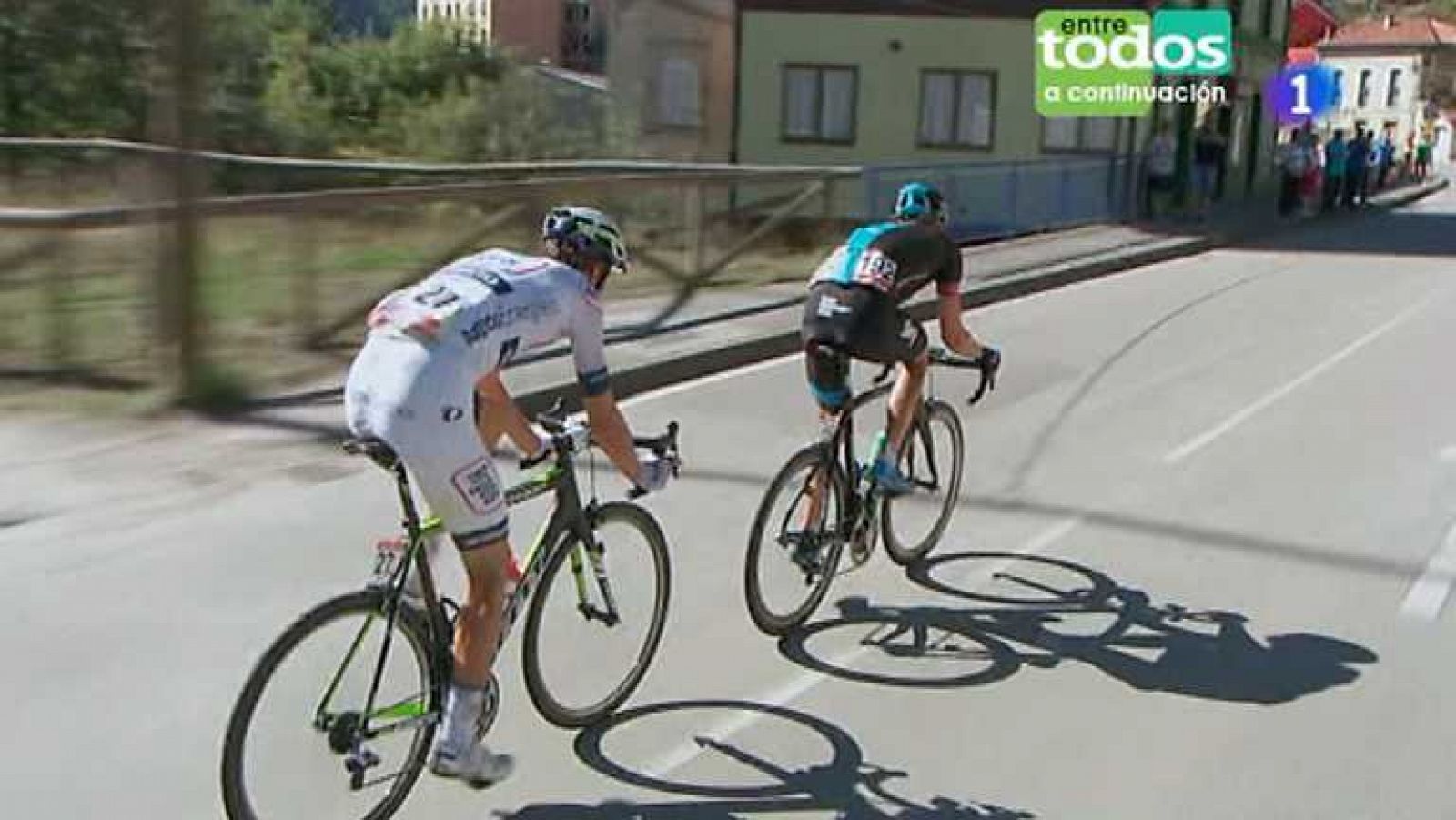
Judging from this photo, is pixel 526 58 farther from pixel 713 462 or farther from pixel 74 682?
pixel 74 682

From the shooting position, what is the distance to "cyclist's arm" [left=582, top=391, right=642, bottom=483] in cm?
392

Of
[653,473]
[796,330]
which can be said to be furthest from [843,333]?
[796,330]

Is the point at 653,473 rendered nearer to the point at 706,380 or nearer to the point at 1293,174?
the point at 706,380

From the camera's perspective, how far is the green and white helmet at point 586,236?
12.7 ft

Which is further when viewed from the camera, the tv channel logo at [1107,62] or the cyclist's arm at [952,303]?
the tv channel logo at [1107,62]

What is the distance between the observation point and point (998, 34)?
28578mm

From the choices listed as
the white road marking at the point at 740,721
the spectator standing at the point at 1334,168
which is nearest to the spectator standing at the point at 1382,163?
the spectator standing at the point at 1334,168

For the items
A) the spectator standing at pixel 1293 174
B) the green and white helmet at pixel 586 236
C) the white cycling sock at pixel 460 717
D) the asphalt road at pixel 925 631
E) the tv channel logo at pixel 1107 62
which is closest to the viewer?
the white cycling sock at pixel 460 717

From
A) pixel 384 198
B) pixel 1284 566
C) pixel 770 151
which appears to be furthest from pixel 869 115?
pixel 1284 566

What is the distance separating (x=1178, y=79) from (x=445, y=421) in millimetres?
28399

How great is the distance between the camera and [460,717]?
3.77 m

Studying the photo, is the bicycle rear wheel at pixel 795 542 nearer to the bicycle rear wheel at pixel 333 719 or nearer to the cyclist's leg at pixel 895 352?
the cyclist's leg at pixel 895 352

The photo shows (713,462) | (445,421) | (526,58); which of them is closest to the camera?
(445,421)

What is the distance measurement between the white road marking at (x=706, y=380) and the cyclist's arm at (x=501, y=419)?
532 centimetres
